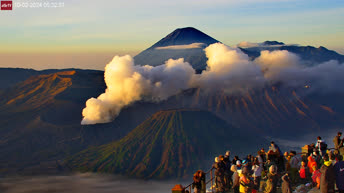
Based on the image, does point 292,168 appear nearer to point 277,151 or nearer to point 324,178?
point 277,151

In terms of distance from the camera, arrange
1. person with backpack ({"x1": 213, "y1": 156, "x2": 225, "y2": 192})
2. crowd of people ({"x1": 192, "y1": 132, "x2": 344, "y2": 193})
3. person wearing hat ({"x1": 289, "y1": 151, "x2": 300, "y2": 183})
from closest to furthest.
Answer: crowd of people ({"x1": 192, "y1": 132, "x2": 344, "y2": 193}), person with backpack ({"x1": 213, "y1": 156, "x2": 225, "y2": 192}), person wearing hat ({"x1": 289, "y1": 151, "x2": 300, "y2": 183})

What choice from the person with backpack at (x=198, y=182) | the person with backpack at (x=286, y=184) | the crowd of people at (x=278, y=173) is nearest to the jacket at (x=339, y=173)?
the crowd of people at (x=278, y=173)

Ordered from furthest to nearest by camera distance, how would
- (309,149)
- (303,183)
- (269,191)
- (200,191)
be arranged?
(309,149)
(303,183)
(200,191)
(269,191)

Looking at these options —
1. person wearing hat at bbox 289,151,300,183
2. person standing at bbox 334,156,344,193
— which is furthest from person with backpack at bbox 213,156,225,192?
person standing at bbox 334,156,344,193

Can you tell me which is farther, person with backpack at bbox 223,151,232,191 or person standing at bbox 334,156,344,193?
person with backpack at bbox 223,151,232,191

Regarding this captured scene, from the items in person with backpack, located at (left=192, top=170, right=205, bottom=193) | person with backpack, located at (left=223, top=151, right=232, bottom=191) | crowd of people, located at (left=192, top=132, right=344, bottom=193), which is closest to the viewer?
crowd of people, located at (left=192, top=132, right=344, bottom=193)

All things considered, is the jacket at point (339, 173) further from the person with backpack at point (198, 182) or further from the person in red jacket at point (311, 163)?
the person with backpack at point (198, 182)

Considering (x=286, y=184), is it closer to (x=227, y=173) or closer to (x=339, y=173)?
(x=339, y=173)

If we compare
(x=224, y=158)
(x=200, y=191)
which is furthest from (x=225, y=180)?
(x=200, y=191)

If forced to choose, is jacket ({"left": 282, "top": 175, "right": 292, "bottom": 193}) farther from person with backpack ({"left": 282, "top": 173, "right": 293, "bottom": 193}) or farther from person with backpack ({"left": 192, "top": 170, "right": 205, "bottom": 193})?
person with backpack ({"left": 192, "top": 170, "right": 205, "bottom": 193})
